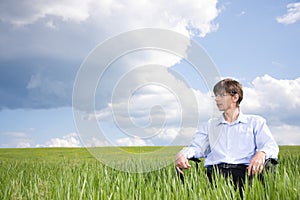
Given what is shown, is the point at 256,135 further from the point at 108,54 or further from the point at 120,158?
the point at 120,158

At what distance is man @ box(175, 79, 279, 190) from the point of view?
135 inches

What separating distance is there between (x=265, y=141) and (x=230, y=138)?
366mm

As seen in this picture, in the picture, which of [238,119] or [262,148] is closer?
[262,148]

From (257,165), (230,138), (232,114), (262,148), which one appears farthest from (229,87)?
(257,165)

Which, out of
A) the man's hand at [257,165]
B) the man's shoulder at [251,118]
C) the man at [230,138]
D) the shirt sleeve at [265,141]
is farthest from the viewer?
the man's shoulder at [251,118]

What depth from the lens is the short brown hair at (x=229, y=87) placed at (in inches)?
136

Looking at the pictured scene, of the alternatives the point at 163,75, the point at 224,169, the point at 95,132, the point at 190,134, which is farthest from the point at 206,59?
the point at 95,132

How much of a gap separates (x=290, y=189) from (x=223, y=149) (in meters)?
0.95

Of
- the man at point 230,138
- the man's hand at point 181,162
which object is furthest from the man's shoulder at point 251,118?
the man's hand at point 181,162

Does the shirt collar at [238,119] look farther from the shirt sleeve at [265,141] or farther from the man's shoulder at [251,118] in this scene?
the shirt sleeve at [265,141]

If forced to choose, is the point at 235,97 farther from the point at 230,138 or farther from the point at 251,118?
the point at 230,138

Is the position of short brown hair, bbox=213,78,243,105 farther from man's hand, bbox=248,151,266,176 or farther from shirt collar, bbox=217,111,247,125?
man's hand, bbox=248,151,266,176

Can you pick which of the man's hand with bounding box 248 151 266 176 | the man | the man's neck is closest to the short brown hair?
the man

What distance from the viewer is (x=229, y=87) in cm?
345
